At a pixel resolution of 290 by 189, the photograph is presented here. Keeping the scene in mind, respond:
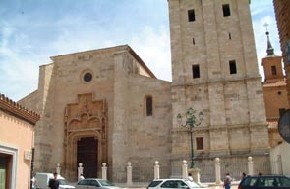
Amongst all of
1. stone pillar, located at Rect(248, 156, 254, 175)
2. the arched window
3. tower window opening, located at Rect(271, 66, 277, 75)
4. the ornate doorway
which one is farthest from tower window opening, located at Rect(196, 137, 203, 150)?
tower window opening, located at Rect(271, 66, 277, 75)

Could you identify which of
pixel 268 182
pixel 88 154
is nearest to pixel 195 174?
pixel 268 182

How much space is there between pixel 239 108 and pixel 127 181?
9.24 meters

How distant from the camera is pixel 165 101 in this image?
1013 inches

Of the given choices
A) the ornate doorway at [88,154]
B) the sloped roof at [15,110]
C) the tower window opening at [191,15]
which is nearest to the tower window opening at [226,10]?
the tower window opening at [191,15]

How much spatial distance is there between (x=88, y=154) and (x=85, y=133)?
5.58 feet

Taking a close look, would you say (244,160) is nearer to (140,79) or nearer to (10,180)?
(140,79)

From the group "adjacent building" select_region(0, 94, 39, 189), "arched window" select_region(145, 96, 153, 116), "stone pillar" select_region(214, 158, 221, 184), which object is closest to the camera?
"adjacent building" select_region(0, 94, 39, 189)

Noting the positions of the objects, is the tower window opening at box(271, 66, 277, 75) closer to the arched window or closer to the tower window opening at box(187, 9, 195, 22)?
the tower window opening at box(187, 9, 195, 22)

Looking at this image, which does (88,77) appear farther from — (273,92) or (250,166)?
(273,92)

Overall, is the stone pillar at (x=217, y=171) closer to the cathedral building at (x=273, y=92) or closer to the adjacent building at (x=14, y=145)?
the cathedral building at (x=273, y=92)

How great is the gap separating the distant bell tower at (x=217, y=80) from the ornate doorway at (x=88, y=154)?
677 cm

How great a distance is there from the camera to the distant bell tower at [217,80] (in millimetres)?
23297

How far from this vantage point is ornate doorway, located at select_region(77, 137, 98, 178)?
26.6 m

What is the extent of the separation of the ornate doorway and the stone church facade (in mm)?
81
